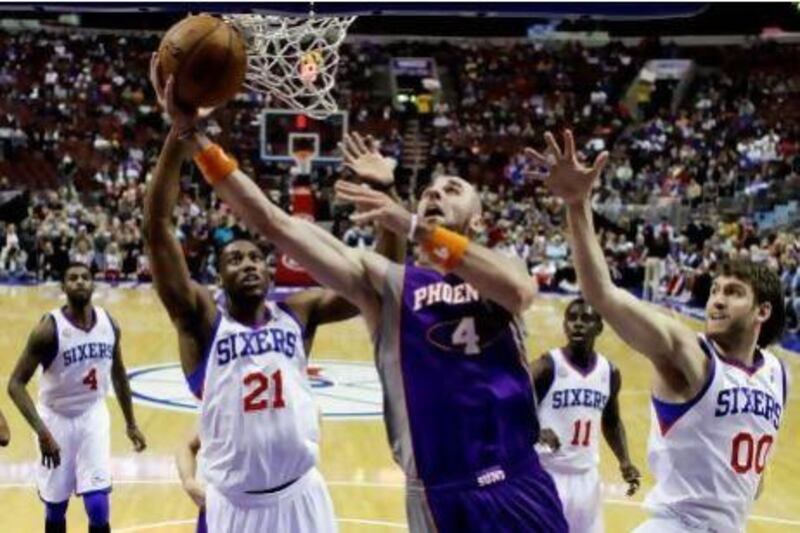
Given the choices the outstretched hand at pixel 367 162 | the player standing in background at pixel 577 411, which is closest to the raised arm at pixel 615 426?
the player standing in background at pixel 577 411

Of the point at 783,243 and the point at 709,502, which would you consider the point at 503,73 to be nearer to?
the point at 783,243

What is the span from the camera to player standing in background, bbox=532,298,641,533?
17.5 feet

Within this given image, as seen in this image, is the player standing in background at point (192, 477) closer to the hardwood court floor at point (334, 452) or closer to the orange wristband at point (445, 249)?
the orange wristband at point (445, 249)

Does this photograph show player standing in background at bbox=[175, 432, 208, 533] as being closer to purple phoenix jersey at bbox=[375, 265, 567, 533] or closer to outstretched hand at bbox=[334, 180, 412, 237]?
purple phoenix jersey at bbox=[375, 265, 567, 533]

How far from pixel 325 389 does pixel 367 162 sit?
844 centimetres

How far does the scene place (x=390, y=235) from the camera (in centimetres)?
363

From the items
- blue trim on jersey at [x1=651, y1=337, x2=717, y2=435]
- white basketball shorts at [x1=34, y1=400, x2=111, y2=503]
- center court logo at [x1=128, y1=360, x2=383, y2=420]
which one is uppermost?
blue trim on jersey at [x1=651, y1=337, x2=717, y2=435]

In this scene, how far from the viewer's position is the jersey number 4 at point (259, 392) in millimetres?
4176

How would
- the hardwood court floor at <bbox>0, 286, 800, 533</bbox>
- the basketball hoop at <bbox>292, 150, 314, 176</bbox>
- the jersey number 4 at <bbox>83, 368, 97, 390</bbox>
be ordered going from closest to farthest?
the jersey number 4 at <bbox>83, 368, 97, 390</bbox>, the hardwood court floor at <bbox>0, 286, 800, 533</bbox>, the basketball hoop at <bbox>292, 150, 314, 176</bbox>

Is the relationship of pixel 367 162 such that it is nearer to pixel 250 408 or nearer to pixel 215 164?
pixel 215 164

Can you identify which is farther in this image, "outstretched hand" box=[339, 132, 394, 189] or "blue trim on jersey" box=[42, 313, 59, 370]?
"blue trim on jersey" box=[42, 313, 59, 370]

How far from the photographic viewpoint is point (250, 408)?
4188 mm

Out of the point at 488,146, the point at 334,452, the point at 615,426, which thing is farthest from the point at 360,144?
the point at 488,146

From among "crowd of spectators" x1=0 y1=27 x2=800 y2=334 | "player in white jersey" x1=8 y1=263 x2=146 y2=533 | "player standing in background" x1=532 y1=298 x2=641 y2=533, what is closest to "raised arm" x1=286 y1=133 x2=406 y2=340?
"player standing in background" x1=532 y1=298 x2=641 y2=533
